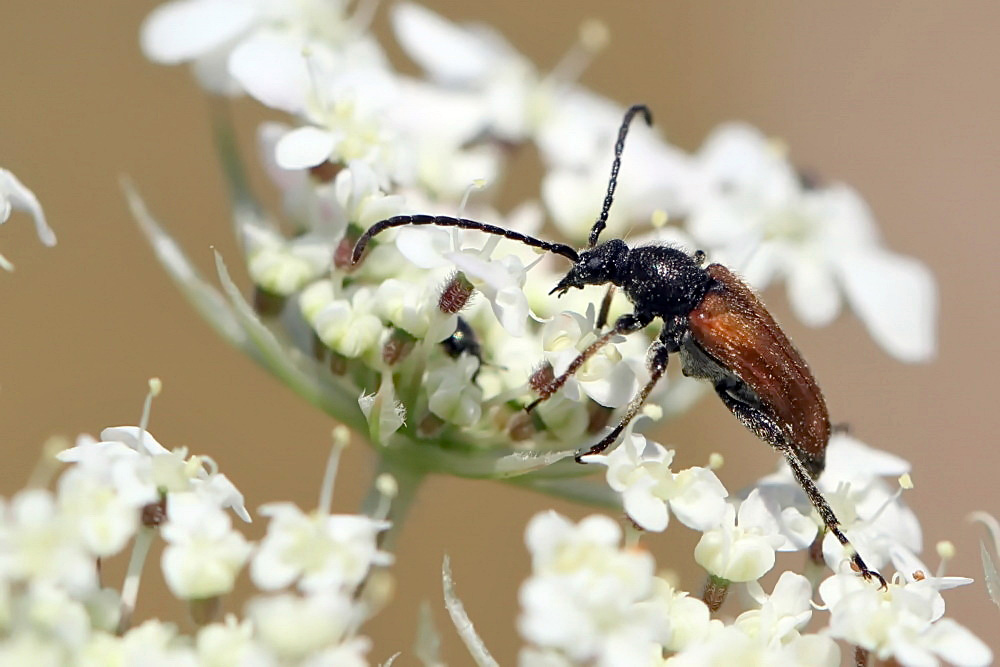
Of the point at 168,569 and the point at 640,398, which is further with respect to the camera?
the point at 640,398

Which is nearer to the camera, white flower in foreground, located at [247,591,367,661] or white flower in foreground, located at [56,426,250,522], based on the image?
white flower in foreground, located at [247,591,367,661]

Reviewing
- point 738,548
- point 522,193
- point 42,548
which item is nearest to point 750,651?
point 738,548

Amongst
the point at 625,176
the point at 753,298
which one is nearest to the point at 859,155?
the point at 625,176

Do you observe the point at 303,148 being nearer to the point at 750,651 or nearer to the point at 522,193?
the point at 750,651

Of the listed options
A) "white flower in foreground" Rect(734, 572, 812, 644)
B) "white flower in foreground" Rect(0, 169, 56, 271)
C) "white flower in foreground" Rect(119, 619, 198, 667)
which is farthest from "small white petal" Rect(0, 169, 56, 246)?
"white flower in foreground" Rect(734, 572, 812, 644)

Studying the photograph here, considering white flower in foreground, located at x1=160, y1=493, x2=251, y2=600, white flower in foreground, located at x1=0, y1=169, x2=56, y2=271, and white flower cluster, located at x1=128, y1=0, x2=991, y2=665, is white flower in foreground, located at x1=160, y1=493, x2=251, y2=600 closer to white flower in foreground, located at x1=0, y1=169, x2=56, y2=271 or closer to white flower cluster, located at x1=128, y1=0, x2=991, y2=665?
white flower cluster, located at x1=128, y1=0, x2=991, y2=665

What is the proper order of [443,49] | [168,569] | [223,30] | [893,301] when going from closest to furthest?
[168,569] < [223,30] < [893,301] < [443,49]
